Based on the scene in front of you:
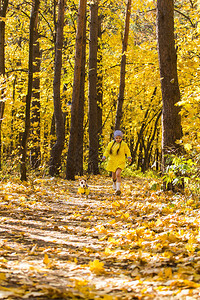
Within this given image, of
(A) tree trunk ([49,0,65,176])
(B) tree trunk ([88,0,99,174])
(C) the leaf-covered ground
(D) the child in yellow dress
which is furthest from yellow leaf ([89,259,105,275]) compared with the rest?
(B) tree trunk ([88,0,99,174])

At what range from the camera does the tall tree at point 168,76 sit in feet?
28.0

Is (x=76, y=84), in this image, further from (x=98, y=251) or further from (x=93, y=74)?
(x=98, y=251)

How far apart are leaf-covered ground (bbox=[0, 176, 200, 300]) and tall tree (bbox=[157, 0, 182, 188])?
1.61 meters

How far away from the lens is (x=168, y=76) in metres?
8.60

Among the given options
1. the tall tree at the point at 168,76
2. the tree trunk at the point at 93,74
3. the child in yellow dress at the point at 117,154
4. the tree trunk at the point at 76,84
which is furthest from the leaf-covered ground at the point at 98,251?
the tree trunk at the point at 93,74

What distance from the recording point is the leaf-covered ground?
2.79 metres

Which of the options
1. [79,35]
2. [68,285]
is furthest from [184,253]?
[79,35]

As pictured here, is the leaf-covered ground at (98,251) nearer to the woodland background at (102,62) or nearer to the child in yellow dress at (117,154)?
the child in yellow dress at (117,154)

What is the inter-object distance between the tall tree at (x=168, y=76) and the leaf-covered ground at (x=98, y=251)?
161 cm

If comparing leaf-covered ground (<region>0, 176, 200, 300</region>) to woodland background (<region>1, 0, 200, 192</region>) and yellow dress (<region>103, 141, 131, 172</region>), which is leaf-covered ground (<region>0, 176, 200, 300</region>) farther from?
woodland background (<region>1, 0, 200, 192</region>)

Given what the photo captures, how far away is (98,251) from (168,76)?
5.51m

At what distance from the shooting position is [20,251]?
13.9ft

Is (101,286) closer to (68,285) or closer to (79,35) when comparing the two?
(68,285)

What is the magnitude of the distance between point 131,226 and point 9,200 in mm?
3435
